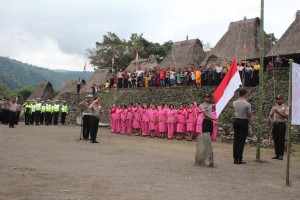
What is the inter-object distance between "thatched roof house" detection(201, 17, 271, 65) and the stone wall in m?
6.68

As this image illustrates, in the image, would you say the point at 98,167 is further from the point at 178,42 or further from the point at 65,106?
the point at 178,42

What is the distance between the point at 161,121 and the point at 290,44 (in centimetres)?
1016

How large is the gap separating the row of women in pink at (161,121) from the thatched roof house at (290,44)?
806 centimetres

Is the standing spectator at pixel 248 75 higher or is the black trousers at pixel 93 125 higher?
the standing spectator at pixel 248 75

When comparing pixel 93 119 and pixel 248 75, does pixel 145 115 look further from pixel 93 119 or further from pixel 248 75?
pixel 248 75

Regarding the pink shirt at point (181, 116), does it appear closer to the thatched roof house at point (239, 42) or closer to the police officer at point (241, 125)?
the police officer at point (241, 125)

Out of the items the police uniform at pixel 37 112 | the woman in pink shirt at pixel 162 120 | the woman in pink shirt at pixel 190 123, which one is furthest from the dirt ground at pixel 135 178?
the police uniform at pixel 37 112

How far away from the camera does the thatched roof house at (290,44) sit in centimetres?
2116

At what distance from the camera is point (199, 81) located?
22172mm

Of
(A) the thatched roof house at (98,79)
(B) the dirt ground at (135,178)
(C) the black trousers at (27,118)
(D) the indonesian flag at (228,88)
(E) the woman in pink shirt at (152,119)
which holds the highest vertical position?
(A) the thatched roof house at (98,79)

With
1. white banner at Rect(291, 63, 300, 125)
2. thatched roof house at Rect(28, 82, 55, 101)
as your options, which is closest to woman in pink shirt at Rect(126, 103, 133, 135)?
white banner at Rect(291, 63, 300, 125)

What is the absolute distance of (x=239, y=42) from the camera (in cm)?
2827

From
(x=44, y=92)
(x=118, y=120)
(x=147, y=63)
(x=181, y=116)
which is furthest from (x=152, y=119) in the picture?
(x=44, y=92)

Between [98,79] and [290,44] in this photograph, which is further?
[98,79]
